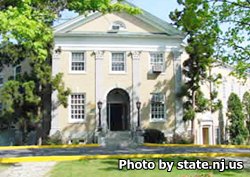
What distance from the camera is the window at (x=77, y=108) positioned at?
32.8 m

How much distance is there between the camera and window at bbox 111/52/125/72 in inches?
1334

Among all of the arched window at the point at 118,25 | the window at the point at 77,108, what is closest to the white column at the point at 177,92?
the arched window at the point at 118,25

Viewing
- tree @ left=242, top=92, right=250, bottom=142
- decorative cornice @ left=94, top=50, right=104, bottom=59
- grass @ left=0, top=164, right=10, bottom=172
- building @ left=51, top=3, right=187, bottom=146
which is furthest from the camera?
tree @ left=242, top=92, right=250, bottom=142

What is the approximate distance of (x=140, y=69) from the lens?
3388cm

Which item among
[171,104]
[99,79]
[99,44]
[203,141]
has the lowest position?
[203,141]

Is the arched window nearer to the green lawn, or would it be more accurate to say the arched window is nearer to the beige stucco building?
the beige stucco building

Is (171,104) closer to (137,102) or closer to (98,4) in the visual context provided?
(137,102)

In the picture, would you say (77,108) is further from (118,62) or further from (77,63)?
(118,62)

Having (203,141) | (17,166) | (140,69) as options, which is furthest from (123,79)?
(17,166)

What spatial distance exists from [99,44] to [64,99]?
19.0 ft

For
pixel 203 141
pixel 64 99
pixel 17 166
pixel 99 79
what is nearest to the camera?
pixel 17 166

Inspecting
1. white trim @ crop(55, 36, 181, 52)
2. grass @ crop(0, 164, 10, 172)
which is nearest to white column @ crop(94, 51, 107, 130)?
white trim @ crop(55, 36, 181, 52)

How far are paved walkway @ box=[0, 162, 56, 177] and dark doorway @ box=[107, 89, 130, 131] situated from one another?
17058 millimetres

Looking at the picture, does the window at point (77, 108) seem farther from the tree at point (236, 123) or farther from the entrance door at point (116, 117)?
the tree at point (236, 123)
